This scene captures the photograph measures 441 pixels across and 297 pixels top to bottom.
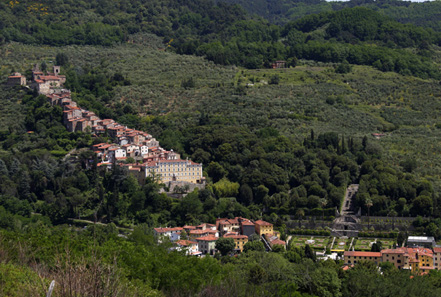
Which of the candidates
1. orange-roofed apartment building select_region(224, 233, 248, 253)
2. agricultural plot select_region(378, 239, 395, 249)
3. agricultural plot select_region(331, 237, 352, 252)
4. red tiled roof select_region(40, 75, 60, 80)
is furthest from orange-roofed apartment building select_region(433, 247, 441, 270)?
red tiled roof select_region(40, 75, 60, 80)

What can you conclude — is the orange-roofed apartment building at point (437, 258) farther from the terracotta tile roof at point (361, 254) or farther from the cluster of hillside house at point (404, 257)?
the terracotta tile roof at point (361, 254)

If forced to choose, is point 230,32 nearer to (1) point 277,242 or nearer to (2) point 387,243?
(2) point 387,243

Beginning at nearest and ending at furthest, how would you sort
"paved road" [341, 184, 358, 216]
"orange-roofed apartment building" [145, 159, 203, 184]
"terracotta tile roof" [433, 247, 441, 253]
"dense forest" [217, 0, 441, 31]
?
"terracotta tile roof" [433, 247, 441, 253] → "paved road" [341, 184, 358, 216] → "orange-roofed apartment building" [145, 159, 203, 184] → "dense forest" [217, 0, 441, 31]

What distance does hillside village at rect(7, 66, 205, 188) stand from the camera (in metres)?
66.1

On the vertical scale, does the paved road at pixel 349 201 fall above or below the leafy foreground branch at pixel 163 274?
below

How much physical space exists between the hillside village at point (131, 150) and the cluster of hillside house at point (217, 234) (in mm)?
7279

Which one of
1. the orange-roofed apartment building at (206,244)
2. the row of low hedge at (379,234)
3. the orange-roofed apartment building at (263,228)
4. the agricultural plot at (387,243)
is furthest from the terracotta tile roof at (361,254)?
the orange-roofed apartment building at (206,244)

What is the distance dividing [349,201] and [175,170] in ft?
48.0

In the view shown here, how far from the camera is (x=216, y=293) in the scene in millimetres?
30500

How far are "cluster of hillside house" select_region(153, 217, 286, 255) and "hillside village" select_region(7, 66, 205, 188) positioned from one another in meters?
7.28

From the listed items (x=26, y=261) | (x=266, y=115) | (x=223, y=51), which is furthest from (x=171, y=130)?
(x=26, y=261)

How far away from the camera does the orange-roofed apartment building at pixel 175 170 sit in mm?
65812

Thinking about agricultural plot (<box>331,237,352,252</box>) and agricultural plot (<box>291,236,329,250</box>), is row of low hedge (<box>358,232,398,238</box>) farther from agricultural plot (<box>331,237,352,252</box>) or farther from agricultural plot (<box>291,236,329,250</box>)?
agricultural plot (<box>291,236,329,250</box>)

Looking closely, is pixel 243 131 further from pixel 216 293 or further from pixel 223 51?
pixel 216 293
